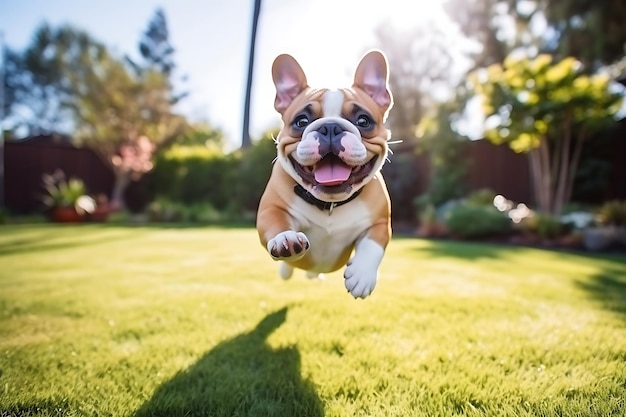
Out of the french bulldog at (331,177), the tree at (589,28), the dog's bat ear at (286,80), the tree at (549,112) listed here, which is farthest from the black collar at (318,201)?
the tree at (589,28)

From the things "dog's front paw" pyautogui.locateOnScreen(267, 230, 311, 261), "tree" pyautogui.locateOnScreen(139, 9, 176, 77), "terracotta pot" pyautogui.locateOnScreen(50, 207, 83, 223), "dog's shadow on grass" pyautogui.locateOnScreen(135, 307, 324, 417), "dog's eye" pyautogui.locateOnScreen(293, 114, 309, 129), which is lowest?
"terracotta pot" pyautogui.locateOnScreen(50, 207, 83, 223)

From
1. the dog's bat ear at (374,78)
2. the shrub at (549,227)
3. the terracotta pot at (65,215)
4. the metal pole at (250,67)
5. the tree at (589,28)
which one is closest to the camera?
the dog's bat ear at (374,78)

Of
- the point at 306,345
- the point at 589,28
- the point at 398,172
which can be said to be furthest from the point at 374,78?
the point at 589,28

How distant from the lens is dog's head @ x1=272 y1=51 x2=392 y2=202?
167 centimetres

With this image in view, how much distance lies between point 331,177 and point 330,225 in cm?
27

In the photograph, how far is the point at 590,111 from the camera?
9.30 m

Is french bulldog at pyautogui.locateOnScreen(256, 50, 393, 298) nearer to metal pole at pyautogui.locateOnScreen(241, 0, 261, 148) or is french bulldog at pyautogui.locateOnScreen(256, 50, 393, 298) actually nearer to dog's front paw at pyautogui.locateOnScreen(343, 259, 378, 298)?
dog's front paw at pyautogui.locateOnScreen(343, 259, 378, 298)

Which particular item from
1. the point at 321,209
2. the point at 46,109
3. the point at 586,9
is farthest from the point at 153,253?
the point at 46,109

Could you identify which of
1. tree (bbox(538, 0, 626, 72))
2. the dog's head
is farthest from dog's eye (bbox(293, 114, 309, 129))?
tree (bbox(538, 0, 626, 72))

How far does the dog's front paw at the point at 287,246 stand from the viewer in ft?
5.24

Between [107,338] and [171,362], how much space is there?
63cm

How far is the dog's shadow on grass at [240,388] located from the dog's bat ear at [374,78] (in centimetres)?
135

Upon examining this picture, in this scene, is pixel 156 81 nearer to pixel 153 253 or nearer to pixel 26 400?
pixel 153 253

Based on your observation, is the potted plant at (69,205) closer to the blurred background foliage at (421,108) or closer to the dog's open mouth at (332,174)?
the blurred background foliage at (421,108)
